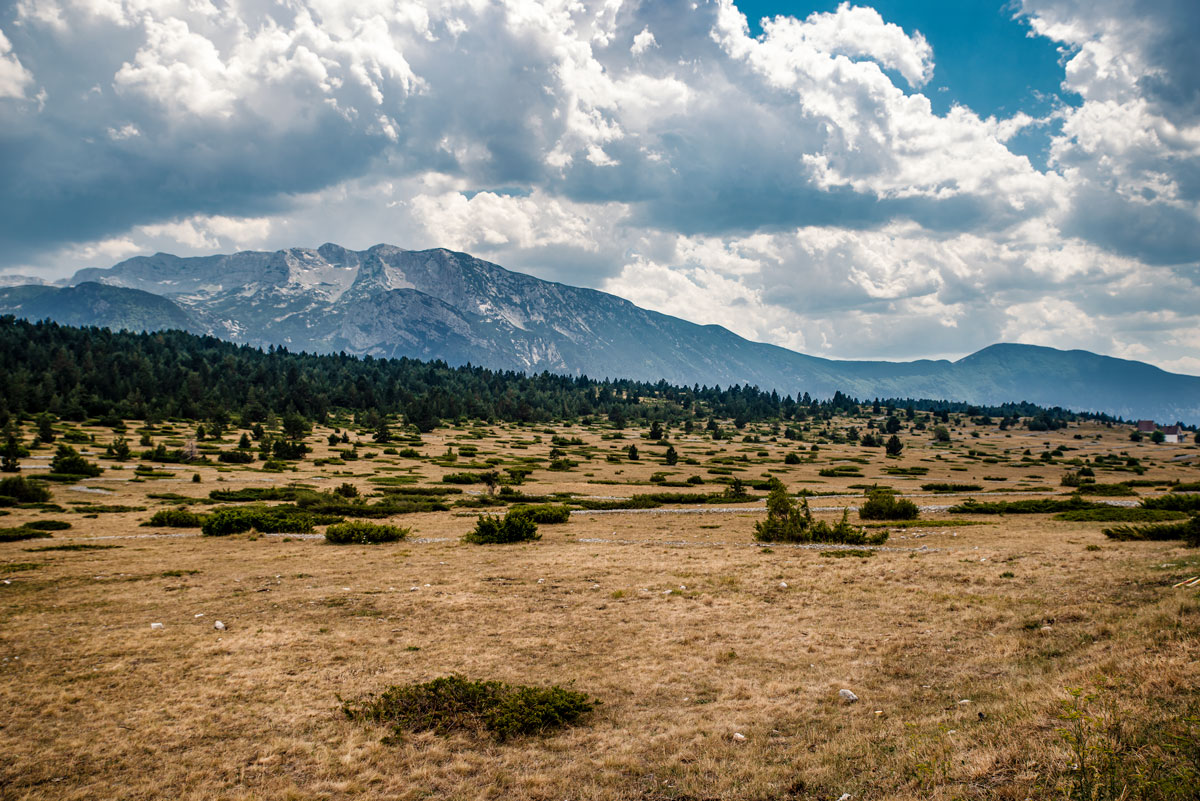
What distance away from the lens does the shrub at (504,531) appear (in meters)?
27.0

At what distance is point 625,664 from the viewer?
11844 millimetres

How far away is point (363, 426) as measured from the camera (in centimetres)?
11831

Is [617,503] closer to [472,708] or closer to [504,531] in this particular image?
[504,531]

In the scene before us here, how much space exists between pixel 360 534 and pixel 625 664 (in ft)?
62.9

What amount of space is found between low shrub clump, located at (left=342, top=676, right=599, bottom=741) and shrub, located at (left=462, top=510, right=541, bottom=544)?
1691cm

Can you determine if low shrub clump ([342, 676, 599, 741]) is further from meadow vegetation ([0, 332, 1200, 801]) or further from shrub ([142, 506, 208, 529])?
shrub ([142, 506, 208, 529])

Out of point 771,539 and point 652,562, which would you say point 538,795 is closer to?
point 652,562

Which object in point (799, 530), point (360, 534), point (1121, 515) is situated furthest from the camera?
point (1121, 515)

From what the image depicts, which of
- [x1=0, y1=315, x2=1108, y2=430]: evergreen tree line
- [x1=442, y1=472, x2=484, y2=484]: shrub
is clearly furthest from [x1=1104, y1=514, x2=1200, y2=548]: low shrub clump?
[x1=0, y1=315, x2=1108, y2=430]: evergreen tree line

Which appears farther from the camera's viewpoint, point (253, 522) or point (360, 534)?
point (253, 522)

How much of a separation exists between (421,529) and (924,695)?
2662cm

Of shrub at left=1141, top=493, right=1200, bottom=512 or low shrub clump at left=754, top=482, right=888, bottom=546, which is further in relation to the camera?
shrub at left=1141, top=493, right=1200, bottom=512

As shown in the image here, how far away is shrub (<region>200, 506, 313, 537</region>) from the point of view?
27938mm

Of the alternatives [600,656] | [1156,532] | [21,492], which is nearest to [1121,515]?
[1156,532]
